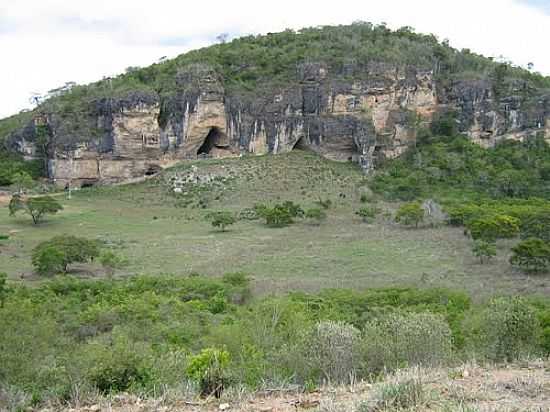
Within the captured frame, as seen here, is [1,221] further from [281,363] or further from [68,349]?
[281,363]

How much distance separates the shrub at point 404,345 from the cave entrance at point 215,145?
57258 mm

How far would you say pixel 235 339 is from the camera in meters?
19.8

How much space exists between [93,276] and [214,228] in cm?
1586

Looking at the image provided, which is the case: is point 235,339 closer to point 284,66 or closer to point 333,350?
point 333,350

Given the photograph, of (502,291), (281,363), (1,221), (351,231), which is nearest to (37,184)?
(1,221)

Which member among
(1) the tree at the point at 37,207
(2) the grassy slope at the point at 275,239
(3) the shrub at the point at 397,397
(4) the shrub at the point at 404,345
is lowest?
(2) the grassy slope at the point at 275,239

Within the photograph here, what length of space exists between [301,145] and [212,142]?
9.69 meters

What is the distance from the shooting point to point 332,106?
231 feet

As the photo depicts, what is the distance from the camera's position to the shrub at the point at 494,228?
4284 cm

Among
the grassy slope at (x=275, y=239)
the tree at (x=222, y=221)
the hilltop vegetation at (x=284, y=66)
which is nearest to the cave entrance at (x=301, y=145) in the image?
the grassy slope at (x=275, y=239)

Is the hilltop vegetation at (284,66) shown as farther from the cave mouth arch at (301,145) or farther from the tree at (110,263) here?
the tree at (110,263)

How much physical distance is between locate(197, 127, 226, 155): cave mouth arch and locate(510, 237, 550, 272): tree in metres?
40.5

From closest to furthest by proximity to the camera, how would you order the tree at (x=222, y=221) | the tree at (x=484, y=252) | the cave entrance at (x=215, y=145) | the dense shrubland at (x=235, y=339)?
the dense shrubland at (x=235, y=339) < the tree at (x=484, y=252) < the tree at (x=222, y=221) < the cave entrance at (x=215, y=145)

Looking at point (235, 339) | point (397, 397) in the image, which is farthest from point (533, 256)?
point (397, 397)
